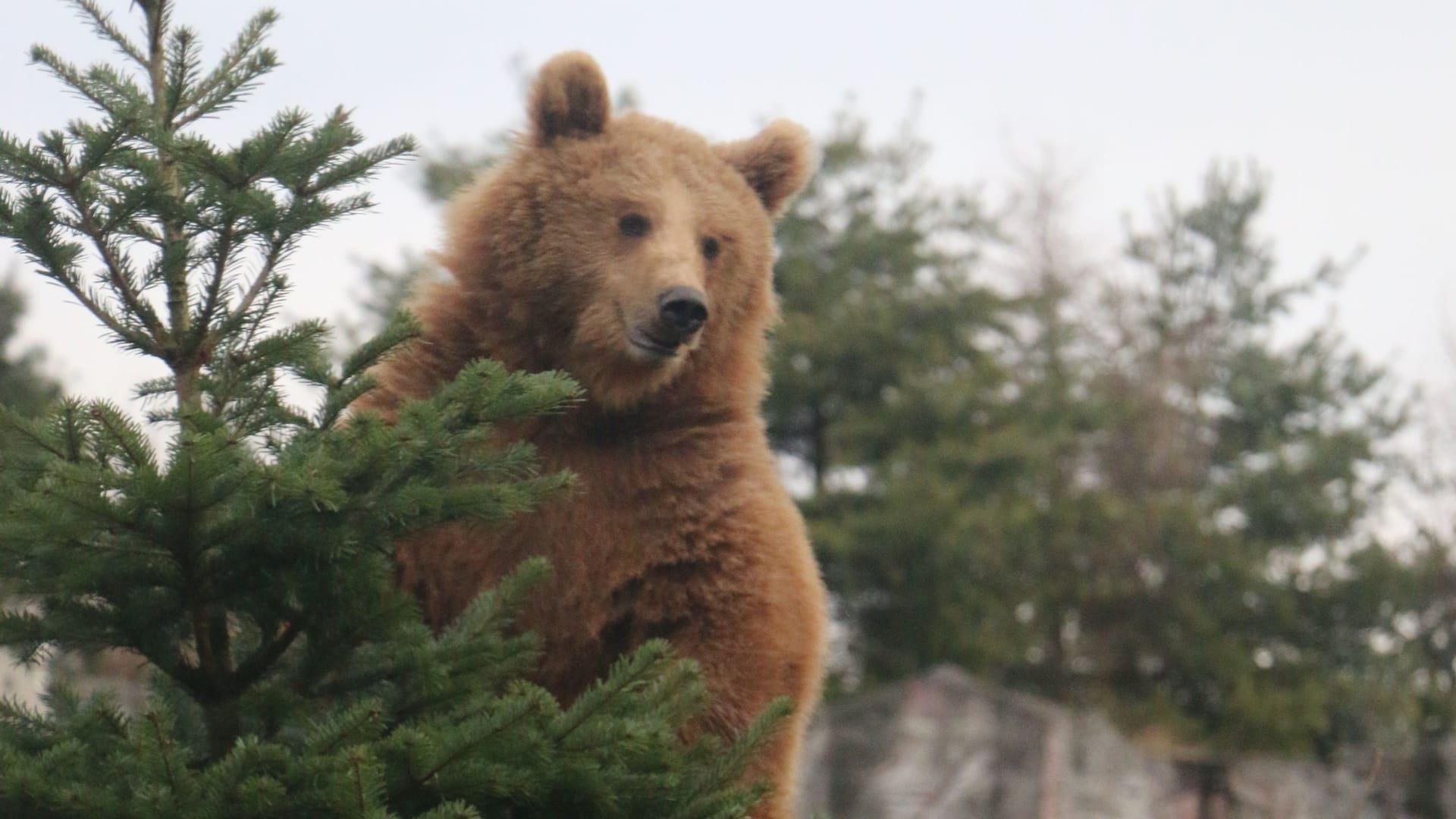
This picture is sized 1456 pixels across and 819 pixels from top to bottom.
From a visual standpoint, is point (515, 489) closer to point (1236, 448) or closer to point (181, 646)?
point (181, 646)

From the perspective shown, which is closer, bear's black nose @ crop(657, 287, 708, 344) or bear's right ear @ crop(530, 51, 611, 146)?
bear's black nose @ crop(657, 287, 708, 344)

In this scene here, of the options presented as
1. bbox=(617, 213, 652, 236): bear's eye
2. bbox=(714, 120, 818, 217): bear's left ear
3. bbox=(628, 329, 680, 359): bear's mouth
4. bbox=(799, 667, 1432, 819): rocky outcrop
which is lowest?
bbox=(799, 667, 1432, 819): rocky outcrop

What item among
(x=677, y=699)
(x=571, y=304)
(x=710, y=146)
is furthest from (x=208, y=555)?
(x=710, y=146)

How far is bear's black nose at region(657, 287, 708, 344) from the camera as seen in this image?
3500mm

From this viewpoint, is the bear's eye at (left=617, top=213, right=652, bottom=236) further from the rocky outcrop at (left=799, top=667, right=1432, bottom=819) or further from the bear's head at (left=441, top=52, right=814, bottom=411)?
the rocky outcrop at (left=799, top=667, right=1432, bottom=819)

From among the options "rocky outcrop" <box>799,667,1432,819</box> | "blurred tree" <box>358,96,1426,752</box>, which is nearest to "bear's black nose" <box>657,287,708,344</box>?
"rocky outcrop" <box>799,667,1432,819</box>

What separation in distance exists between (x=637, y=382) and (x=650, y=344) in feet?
0.28

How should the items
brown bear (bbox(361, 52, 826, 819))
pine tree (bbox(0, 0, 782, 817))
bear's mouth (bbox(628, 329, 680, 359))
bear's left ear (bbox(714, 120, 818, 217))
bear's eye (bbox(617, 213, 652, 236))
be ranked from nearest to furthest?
pine tree (bbox(0, 0, 782, 817)) < brown bear (bbox(361, 52, 826, 819)) < bear's mouth (bbox(628, 329, 680, 359)) < bear's eye (bbox(617, 213, 652, 236)) < bear's left ear (bbox(714, 120, 818, 217))

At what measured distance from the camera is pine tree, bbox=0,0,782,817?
2.20m

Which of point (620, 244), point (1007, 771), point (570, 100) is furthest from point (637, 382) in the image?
point (1007, 771)

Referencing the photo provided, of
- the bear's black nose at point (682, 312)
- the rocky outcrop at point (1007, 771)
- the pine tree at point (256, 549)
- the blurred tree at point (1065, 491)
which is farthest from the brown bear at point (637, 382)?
the blurred tree at point (1065, 491)

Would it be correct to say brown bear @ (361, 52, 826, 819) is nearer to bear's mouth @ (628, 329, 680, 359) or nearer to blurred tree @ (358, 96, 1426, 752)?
bear's mouth @ (628, 329, 680, 359)

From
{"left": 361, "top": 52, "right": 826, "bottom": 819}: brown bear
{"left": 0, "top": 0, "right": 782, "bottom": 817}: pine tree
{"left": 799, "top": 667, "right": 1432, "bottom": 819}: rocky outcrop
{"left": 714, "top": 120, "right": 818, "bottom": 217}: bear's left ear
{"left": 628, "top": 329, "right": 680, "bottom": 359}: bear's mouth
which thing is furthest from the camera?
{"left": 799, "top": 667, "right": 1432, "bottom": 819}: rocky outcrop

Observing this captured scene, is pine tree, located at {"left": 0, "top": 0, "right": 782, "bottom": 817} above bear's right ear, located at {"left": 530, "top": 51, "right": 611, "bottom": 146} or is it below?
below
